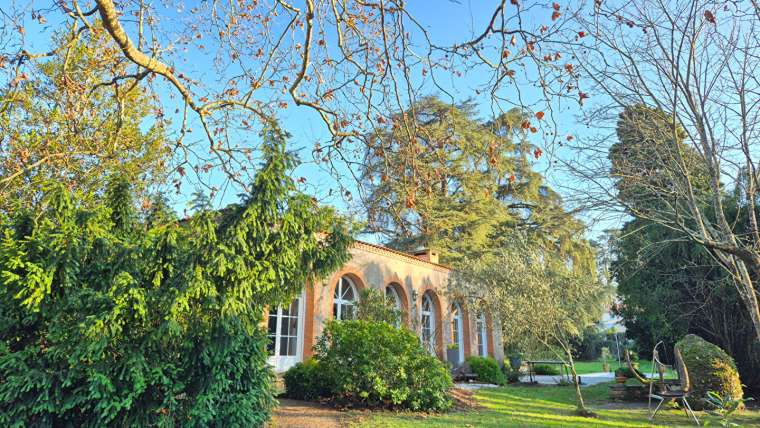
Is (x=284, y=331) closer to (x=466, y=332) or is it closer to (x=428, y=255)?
(x=428, y=255)

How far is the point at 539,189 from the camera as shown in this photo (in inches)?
1005

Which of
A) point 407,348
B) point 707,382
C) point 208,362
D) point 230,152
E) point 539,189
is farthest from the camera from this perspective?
point 539,189

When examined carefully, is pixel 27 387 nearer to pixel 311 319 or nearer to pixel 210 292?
pixel 210 292

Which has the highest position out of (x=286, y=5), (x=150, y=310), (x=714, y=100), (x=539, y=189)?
(x=539, y=189)

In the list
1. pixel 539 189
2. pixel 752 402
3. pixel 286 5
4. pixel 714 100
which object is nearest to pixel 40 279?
pixel 286 5

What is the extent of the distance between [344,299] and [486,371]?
239 inches

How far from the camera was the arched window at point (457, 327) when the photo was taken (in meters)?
19.7

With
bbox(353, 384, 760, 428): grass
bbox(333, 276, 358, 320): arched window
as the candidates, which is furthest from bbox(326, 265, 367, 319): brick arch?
bbox(353, 384, 760, 428): grass

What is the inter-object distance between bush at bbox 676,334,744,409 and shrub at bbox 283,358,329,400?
8584 millimetres

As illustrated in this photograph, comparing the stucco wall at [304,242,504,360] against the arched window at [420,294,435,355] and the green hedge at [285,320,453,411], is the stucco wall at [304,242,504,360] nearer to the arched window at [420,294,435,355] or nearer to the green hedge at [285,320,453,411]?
the arched window at [420,294,435,355]

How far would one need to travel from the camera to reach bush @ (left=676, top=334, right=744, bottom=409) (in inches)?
421

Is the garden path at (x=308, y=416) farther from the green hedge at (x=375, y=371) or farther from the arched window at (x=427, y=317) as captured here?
the arched window at (x=427, y=317)

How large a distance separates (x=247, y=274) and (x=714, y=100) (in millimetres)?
7140

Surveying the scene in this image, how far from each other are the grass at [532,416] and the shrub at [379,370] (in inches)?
16.6
